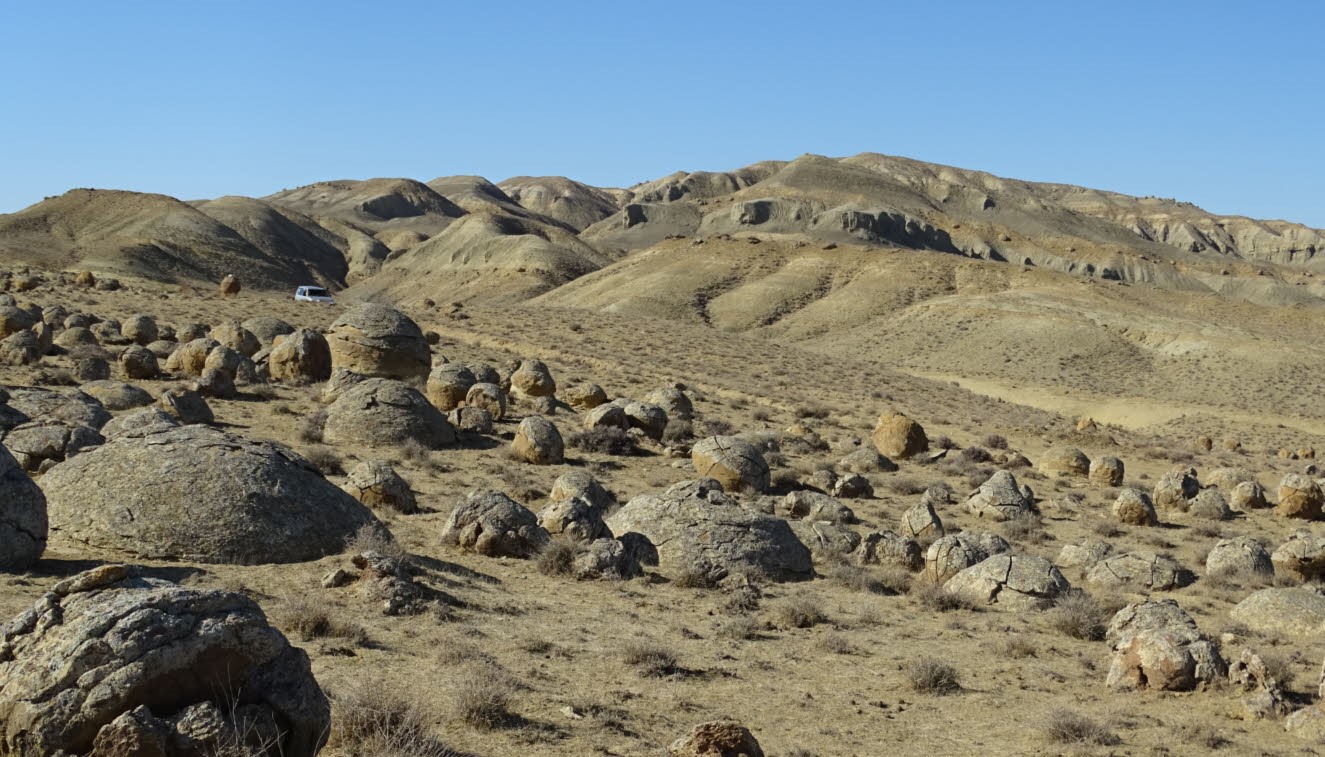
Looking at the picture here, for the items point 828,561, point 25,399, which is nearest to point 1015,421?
point 828,561

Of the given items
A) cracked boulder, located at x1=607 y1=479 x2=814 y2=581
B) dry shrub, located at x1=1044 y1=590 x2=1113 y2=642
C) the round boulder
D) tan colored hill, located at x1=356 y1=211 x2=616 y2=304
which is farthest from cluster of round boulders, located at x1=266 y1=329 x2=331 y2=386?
tan colored hill, located at x1=356 y1=211 x2=616 y2=304

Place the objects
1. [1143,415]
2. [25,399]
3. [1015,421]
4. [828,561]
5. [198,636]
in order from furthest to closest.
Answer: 1. [1143,415]
2. [1015,421]
3. [25,399]
4. [828,561]
5. [198,636]

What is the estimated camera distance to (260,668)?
18.4 feet

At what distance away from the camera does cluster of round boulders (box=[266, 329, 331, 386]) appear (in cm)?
2466

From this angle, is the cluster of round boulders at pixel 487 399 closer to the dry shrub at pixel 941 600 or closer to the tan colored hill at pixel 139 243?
the dry shrub at pixel 941 600

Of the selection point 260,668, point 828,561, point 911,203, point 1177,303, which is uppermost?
point 911,203

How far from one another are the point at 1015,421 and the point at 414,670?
31.5m

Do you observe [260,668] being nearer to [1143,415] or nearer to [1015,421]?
[1015,421]

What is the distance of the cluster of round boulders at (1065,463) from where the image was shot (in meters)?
24.5

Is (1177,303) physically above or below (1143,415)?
above

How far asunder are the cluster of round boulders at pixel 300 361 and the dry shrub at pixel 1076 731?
19894 millimetres

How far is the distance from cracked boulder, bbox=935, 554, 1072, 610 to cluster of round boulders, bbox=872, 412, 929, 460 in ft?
36.5

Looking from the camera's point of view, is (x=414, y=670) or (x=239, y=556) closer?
(x=414, y=670)

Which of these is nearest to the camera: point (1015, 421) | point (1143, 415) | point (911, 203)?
point (1015, 421)
